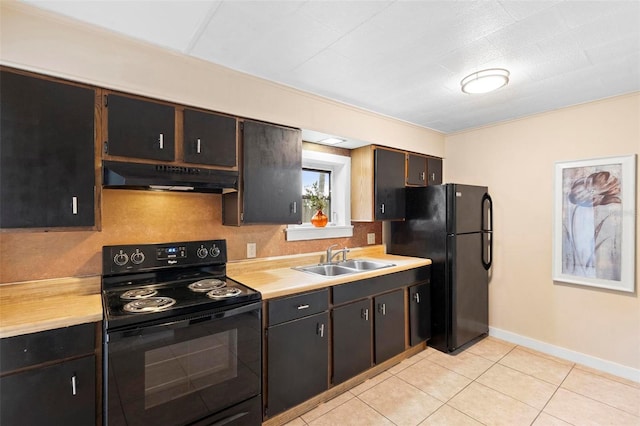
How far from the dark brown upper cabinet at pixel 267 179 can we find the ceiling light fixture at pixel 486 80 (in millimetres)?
1365

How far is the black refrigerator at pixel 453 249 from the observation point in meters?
3.05

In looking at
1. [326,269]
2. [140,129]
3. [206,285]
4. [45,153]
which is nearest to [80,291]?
[206,285]

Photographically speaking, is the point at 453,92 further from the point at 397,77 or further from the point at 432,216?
the point at 432,216

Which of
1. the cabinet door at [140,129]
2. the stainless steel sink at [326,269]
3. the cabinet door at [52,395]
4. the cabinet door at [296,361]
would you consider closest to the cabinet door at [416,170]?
the stainless steel sink at [326,269]

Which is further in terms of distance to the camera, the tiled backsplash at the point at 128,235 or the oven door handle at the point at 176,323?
the tiled backsplash at the point at 128,235

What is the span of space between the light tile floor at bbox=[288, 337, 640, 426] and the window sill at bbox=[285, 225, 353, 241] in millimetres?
1357

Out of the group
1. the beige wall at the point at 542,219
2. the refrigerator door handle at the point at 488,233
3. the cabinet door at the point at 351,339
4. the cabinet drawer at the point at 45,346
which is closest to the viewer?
the cabinet drawer at the point at 45,346

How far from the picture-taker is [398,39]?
5.85ft

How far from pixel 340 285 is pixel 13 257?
2.01 m

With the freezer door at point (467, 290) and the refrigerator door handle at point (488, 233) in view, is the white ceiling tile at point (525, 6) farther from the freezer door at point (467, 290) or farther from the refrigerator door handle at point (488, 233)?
the refrigerator door handle at point (488, 233)

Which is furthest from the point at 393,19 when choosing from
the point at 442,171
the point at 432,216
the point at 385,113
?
the point at 442,171

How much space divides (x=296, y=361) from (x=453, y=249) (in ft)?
6.14

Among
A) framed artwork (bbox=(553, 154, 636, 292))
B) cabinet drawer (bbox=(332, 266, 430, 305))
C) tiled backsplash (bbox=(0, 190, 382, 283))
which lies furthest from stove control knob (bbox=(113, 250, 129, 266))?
framed artwork (bbox=(553, 154, 636, 292))

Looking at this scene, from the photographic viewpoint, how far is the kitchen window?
10.3 feet
